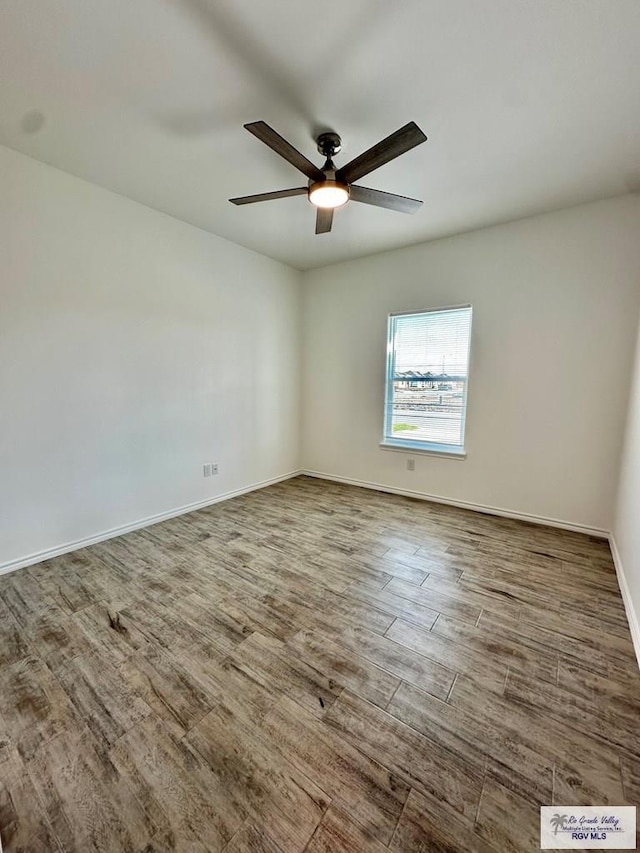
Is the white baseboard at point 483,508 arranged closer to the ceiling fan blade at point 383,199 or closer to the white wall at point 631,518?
the white wall at point 631,518

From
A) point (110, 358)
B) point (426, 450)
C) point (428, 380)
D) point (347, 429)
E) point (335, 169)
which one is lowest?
point (426, 450)

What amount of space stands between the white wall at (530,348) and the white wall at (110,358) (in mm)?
1535

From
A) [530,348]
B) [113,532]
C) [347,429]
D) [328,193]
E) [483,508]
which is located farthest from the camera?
[347,429]

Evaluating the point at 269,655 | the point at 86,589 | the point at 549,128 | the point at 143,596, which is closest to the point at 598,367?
the point at 549,128

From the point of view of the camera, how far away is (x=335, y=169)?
81.0 inches

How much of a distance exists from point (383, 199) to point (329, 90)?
23.7 inches

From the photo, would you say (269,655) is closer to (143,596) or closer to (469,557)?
(143,596)

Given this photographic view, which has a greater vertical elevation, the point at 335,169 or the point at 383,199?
A: the point at 335,169

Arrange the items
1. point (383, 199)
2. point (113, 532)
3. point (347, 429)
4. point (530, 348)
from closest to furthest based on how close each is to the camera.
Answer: point (383, 199), point (113, 532), point (530, 348), point (347, 429)

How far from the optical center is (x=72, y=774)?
114 centimetres

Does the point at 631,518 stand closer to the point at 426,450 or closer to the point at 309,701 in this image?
the point at 426,450

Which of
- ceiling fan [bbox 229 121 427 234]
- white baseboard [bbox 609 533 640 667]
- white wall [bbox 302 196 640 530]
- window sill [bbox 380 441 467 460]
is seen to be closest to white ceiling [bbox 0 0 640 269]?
ceiling fan [bbox 229 121 427 234]

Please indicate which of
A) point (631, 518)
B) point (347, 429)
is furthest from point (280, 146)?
point (347, 429)

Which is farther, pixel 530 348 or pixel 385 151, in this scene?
pixel 530 348
